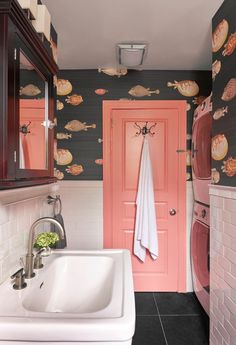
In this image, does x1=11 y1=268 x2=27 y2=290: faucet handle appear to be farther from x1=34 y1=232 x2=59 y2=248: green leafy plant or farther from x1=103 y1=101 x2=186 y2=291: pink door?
x1=103 y1=101 x2=186 y2=291: pink door

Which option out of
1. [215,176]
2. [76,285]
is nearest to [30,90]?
[76,285]

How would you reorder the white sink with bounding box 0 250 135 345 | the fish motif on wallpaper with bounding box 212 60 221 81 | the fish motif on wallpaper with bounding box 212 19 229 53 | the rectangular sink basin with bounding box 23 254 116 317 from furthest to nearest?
the fish motif on wallpaper with bounding box 212 60 221 81 → the fish motif on wallpaper with bounding box 212 19 229 53 → the rectangular sink basin with bounding box 23 254 116 317 → the white sink with bounding box 0 250 135 345

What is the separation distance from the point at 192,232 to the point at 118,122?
4.41ft

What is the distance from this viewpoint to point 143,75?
2582 mm

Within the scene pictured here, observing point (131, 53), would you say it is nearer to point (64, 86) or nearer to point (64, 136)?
point (64, 86)

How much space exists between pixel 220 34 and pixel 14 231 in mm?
1661

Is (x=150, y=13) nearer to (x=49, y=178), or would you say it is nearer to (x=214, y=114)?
(x=214, y=114)

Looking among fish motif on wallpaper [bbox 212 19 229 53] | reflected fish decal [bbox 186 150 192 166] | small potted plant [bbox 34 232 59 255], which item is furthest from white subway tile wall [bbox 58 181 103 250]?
fish motif on wallpaper [bbox 212 19 229 53]


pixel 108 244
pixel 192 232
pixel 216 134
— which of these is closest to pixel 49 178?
pixel 216 134

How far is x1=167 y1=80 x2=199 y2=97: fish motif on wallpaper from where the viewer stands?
Answer: 2.57 m

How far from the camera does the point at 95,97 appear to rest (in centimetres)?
260

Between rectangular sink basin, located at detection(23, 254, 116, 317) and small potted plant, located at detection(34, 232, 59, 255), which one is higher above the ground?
small potted plant, located at detection(34, 232, 59, 255)

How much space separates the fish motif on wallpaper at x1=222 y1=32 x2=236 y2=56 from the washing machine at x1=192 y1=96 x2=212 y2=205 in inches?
21.2

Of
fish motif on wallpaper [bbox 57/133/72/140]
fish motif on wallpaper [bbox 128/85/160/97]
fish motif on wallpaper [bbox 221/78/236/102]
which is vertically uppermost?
fish motif on wallpaper [bbox 128/85/160/97]
